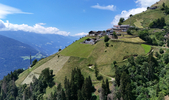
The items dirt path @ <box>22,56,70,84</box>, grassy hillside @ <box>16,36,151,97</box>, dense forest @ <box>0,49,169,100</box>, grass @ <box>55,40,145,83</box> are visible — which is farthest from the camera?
dirt path @ <box>22,56,70,84</box>

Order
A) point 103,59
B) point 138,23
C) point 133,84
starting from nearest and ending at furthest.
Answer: point 133,84
point 103,59
point 138,23

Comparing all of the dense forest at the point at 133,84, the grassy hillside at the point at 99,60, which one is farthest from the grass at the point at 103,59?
the dense forest at the point at 133,84

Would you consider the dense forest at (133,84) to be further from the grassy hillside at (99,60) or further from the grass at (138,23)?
the grass at (138,23)

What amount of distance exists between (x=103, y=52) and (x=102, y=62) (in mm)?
11942

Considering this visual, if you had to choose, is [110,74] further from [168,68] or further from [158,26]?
[158,26]

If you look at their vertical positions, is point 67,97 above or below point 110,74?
below

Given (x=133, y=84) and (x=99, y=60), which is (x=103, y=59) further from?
(x=133, y=84)

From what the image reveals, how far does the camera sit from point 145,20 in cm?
15062

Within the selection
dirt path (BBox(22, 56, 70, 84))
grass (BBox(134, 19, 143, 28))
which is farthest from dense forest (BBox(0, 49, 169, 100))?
grass (BBox(134, 19, 143, 28))

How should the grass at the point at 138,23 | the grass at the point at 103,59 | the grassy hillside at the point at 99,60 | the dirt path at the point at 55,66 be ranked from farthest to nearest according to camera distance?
the grass at the point at 138,23, the dirt path at the point at 55,66, the grass at the point at 103,59, the grassy hillside at the point at 99,60

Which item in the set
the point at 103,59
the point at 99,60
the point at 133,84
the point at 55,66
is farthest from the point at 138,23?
the point at 55,66

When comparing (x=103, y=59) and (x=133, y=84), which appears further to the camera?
(x=103, y=59)

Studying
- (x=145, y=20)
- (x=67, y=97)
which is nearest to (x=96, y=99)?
(x=67, y=97)

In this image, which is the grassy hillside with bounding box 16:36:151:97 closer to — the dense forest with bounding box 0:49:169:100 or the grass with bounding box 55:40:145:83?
the grass with bounding box 55:40:145:83
